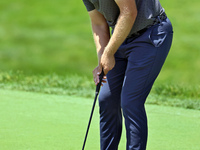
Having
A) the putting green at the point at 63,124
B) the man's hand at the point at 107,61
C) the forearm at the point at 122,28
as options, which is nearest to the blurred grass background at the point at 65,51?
the putting green at the point at 63,124

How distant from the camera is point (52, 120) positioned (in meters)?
3.61

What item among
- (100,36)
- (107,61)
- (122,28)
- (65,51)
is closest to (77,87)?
(65,51)

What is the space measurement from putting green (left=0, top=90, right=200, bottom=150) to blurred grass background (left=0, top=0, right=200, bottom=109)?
34cm

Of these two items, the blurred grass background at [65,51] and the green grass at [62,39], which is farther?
the green grass at [62,39]

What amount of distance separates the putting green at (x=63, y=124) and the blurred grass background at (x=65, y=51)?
1.12 feet

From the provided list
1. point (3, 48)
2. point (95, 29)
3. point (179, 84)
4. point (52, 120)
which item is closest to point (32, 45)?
point (3, 48)

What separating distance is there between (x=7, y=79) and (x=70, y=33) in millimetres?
2575

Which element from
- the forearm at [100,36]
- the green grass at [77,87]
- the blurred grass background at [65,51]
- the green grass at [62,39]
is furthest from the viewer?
the green grass at [62,39]

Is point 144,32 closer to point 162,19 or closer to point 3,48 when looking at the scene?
point 162,19

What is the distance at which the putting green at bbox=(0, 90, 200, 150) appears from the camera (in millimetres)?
3023

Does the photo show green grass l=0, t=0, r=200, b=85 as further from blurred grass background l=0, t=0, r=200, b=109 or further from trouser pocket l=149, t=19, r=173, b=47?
trouser pocket l=149, t=19, r=173, b=47

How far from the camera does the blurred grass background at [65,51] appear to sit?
16.0 ft

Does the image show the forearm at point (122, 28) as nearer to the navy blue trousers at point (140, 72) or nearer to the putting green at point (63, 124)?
the navy blue trousers at point (140, 72)

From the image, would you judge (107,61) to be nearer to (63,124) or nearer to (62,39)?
(63,124)
